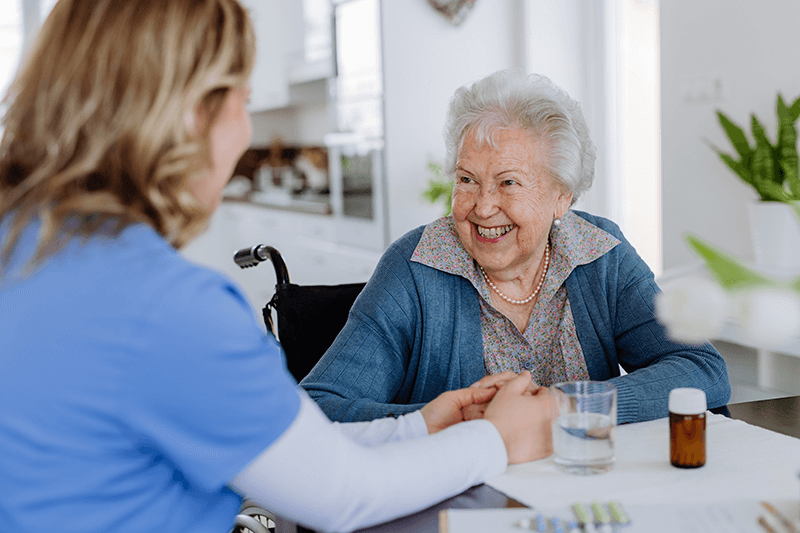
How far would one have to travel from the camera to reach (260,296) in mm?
5492

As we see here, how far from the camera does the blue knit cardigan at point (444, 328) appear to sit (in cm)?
142

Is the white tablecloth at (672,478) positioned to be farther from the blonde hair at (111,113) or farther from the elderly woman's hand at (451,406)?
the blonde hair at (111,113)

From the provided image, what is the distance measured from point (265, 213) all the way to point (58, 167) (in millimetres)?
4800

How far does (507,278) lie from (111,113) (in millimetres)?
1034

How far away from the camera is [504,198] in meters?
1.51

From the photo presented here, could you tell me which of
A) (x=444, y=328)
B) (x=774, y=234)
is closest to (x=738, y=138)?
(x=774, y=234)

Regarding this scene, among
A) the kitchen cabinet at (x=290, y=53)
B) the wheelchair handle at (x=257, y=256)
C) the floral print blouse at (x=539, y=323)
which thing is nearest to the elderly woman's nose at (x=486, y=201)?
the floral print blouse at (x=539, y=323)

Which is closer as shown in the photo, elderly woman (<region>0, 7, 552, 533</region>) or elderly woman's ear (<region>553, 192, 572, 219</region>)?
elderly woman (<region>0, 7, 552, 533</region>)

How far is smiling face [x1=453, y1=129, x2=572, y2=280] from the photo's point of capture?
1504 mm

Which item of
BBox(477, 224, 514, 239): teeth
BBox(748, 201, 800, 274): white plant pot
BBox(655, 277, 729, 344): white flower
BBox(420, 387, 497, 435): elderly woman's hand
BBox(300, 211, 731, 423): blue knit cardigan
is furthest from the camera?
BBox(748, 201, 800, 274): white plant pot

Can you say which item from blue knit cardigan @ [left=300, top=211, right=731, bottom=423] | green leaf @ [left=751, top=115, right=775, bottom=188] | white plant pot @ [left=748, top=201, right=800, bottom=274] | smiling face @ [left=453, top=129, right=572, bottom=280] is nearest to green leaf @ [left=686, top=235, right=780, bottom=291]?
blue knit cardigan @ [left=300, top=211, right=731, bottom=423]

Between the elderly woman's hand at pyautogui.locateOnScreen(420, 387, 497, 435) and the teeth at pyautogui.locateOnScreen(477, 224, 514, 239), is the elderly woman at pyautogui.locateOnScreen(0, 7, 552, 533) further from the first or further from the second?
the teeth at pyautogui.locateOnScreen(477, 224, 514, 239)

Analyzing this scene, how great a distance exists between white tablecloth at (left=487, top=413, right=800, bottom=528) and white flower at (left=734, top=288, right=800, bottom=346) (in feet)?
1.17

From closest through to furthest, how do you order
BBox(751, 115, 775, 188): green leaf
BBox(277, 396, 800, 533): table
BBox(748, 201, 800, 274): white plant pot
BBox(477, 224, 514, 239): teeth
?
BBox(277, 396, 800, 533): table, BBox(477, 224, 514, 239): teeth, BBox(748, 201, 800, 274): white plant pot, BBox(751, 115, 775, 188): green leaf
